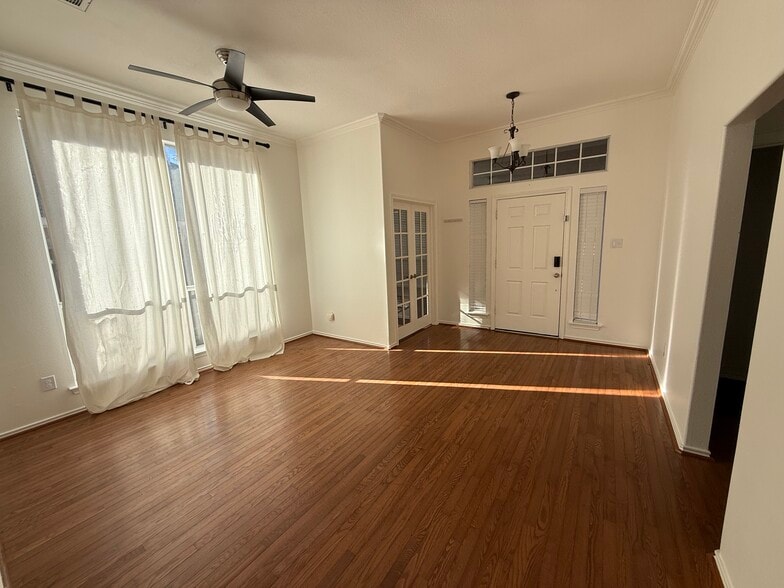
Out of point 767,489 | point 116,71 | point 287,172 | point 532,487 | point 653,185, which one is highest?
point 116,71

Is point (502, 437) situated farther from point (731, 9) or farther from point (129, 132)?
point (129, 132)

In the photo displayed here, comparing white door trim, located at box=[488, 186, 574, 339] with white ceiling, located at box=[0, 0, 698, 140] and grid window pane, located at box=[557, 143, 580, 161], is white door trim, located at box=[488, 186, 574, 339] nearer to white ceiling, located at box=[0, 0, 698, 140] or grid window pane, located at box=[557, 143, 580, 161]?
grid window pane, located at box=[557, 143, 580, 161]

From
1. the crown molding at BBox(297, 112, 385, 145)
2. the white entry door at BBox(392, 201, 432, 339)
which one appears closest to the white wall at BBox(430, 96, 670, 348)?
the white entry door at BBox(392, 201, 432, 339)

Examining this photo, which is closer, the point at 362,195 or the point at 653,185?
the point at 653,185

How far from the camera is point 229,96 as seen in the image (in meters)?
2.46

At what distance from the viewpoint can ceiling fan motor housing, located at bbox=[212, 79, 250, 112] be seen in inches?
95.5

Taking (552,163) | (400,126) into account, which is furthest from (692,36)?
(400,126)

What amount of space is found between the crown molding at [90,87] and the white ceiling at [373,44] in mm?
79

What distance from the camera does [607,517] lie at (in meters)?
1.72

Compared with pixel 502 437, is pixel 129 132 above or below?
above

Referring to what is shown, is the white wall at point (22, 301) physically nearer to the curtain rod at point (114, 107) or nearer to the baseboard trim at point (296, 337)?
the curtain rod at point (114, 107)

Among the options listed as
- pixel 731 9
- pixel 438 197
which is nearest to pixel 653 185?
pixel 731 9

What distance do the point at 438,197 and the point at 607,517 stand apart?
4.56m

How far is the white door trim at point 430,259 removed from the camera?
4.33m
